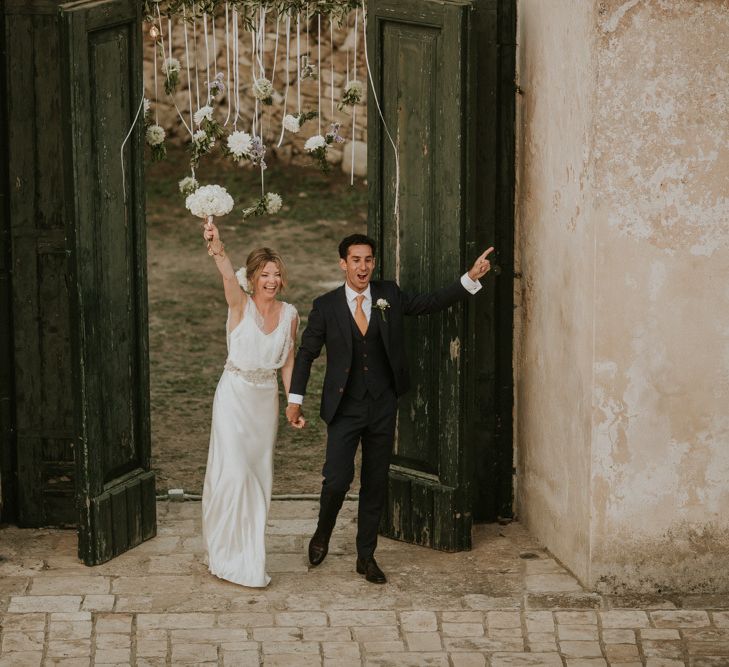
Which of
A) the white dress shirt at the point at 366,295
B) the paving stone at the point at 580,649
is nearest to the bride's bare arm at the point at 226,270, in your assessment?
the white dress shirt at the point at 366,295

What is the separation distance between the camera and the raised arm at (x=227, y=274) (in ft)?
24.2

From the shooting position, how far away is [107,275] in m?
7.80

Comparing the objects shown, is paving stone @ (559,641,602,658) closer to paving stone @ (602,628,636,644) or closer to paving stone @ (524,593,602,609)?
paving stone @ (602,628,636,644)

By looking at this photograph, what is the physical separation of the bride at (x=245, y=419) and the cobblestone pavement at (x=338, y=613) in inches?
10.2

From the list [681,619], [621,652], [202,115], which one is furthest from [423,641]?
[202,115]

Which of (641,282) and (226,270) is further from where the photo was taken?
(226,270)

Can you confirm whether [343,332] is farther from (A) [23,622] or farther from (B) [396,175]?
(A) [23,622]

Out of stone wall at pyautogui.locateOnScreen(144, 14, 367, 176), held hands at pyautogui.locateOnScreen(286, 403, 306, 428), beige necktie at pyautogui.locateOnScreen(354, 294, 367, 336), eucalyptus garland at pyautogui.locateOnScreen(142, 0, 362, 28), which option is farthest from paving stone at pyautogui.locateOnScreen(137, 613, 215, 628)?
stone wall at pyautogui.locateOnScreen(144, 14, 367, 176)

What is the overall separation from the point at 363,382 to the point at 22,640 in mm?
2135

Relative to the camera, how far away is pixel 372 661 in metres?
6.69

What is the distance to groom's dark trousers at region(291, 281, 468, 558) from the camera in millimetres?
7570

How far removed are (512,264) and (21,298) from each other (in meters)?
2.80

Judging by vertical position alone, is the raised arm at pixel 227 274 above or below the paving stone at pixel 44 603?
above

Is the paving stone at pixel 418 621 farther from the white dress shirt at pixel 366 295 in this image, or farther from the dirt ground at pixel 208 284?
the dirt ground at pixel 208 284
